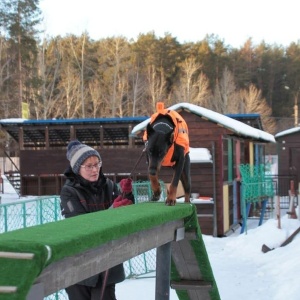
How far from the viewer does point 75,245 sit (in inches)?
77.7

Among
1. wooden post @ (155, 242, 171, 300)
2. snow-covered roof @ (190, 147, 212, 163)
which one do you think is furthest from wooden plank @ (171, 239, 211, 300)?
snow-covered roof @ (190, 147, 212, 163)

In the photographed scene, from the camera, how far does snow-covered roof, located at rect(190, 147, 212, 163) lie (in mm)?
13406

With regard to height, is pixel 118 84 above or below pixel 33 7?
below

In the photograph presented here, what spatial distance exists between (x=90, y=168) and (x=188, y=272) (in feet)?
4.66

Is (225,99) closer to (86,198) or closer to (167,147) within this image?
(167,147)

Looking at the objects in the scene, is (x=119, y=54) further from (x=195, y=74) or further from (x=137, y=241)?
(x=137, y=241)

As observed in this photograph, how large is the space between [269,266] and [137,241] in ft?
20.3

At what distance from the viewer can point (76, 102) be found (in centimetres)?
4425

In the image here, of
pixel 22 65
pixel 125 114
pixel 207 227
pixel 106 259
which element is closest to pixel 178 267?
pixel 106 259

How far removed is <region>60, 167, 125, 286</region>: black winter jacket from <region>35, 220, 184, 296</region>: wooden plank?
370 mm

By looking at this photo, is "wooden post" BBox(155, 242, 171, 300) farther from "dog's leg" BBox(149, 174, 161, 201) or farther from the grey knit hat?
the grey knit hat

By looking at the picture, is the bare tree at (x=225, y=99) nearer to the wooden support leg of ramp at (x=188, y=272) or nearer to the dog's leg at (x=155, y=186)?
the dog's leg at (x=155, y=186)

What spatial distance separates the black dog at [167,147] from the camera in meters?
3.98

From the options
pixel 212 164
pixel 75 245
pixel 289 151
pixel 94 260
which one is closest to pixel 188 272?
pixel 94 260
